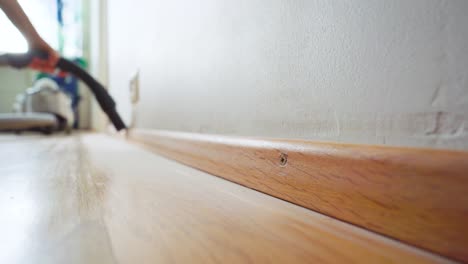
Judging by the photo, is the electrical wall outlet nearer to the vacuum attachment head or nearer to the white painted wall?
the vacuum attachment head

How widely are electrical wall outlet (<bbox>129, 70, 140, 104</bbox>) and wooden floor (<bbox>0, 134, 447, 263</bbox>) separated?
0.79 metres

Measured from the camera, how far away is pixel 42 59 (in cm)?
106

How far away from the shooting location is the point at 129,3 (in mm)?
1285

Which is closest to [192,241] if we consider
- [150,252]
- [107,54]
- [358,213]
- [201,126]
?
[150,252]

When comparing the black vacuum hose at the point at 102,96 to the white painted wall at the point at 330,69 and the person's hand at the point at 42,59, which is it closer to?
the person's hand at the point at 42,59

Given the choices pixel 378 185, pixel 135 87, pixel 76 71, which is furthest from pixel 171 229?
pixel 76 71

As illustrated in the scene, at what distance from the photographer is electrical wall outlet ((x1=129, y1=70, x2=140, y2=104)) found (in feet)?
3.90

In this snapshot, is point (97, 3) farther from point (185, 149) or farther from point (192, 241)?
point (192, 241)

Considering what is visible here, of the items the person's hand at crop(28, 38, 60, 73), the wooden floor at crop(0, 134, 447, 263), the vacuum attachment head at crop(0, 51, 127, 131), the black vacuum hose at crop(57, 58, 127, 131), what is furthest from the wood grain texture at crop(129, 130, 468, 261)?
the black vacuum hose at crop(57, 58, 127, 131)

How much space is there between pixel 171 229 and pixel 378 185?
7.2 inches

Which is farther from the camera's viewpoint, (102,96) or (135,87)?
(102,96)

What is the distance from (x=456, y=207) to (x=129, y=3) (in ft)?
4.57

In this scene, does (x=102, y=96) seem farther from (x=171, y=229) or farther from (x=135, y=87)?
(x=171, y=229)

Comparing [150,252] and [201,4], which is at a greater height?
[201,4]
